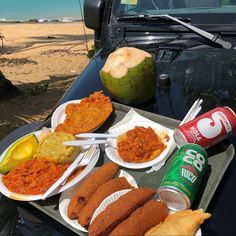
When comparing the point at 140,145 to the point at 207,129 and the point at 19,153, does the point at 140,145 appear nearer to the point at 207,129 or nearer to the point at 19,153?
the point at 207,129

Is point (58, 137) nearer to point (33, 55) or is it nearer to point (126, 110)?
point (126, 110)

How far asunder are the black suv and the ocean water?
3059 cm

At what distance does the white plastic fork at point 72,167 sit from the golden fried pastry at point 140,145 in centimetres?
15

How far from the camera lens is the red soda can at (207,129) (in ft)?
5.79

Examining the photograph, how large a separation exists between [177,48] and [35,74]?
6517 mm

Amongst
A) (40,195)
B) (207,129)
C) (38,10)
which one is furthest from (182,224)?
(38,10)

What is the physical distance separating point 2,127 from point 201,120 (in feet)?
14.4

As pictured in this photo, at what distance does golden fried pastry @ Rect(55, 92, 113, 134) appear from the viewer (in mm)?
2104

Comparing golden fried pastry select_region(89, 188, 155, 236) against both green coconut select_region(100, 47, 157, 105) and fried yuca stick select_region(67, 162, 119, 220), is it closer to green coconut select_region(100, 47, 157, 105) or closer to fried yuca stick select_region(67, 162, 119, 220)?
fried yuca stick select_region(67, 162, 119, 220)

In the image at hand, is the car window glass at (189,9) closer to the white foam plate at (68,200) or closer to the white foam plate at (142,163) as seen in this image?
the white foam plate at (142,163)

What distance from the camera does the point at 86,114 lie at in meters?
2.19

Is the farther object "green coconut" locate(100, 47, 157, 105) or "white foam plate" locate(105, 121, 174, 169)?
"green coconut" locate(100, 47, 157, 105)

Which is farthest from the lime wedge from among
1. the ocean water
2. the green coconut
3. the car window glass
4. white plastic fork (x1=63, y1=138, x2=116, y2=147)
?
the ocean water

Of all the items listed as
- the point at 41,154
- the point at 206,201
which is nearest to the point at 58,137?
the point at 41,154
